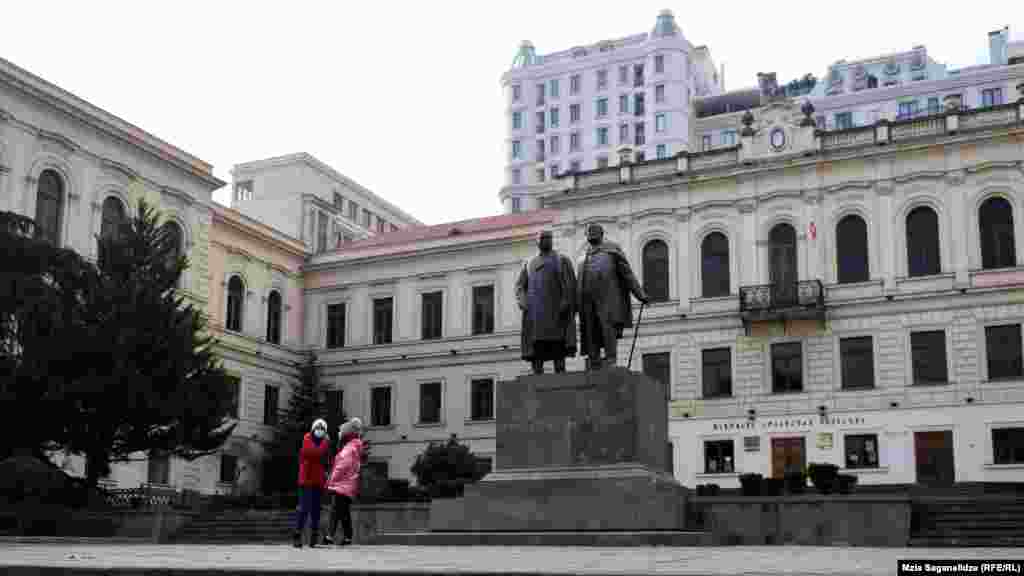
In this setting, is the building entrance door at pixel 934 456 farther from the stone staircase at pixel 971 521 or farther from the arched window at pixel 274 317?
the arched window at pixel 274 317

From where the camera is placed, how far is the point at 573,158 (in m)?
89.4

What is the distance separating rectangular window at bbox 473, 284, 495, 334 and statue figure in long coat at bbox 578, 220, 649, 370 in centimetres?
3044

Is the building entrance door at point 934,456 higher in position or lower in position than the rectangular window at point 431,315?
lower

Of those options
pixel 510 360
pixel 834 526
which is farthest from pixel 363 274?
pixel 834 526

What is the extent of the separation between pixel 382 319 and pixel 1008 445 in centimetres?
2449

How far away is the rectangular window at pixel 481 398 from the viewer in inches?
1786

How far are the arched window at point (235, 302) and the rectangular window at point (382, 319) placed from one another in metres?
5.58

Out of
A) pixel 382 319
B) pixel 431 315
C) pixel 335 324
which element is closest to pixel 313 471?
pixel 431 315

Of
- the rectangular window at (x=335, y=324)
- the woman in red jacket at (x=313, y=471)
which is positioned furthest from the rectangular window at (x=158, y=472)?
the woman in red jacket at (x=313, y=471)

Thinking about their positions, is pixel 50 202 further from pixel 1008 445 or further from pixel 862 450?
pixel 1008 445

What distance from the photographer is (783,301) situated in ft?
127

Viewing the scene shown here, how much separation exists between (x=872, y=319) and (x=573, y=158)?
53.1 m

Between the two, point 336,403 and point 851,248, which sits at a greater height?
point 851,248

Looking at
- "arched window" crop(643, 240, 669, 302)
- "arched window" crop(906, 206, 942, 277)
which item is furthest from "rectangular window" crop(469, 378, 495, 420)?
"arched window" crop(906, 206, 942, 277)
